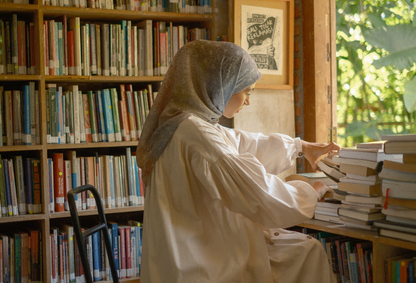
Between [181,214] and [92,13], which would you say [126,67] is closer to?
[92,13]

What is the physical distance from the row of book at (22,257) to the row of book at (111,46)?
952 mm

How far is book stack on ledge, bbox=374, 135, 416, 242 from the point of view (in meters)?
1.20

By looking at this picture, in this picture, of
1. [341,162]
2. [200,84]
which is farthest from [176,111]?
[341,162]

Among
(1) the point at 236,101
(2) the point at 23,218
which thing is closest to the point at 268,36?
(1) the point at 236,101

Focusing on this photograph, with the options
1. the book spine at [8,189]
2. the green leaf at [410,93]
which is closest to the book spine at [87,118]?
the book spine at [8,189]

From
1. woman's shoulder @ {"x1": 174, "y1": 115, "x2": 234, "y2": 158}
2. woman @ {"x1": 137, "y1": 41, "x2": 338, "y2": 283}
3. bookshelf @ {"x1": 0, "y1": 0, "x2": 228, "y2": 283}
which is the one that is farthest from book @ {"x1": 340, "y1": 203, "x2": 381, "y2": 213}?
bookshelf @ {"x1": 0, "y1": 0, "x2": 228, "y2": 283}

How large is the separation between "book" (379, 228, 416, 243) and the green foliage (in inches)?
89.3

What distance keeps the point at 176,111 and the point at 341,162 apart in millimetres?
623

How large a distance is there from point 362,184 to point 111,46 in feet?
5.49

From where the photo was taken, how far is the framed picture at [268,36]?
2467mm

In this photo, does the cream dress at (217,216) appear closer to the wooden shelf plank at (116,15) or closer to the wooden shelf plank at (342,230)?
the wooden shelf plank at (342,230)

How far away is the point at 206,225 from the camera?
1335 mm

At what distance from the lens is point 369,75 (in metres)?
4.04

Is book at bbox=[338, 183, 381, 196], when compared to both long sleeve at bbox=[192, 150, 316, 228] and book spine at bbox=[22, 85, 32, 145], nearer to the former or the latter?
long sleeve at bbox=[192, 150, 316, 228]
